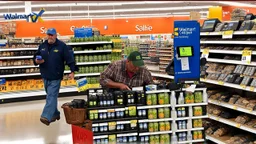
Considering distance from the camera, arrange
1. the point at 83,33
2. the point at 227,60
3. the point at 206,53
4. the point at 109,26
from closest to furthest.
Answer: the point at 227,60 < the point at 206,53 < the point at 83,33 < the point at 109,26

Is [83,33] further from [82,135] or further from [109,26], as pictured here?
[109,26]

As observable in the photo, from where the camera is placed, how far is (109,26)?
18.5 meters

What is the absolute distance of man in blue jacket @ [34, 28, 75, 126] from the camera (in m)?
6.23

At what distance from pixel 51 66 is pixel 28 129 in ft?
4.41

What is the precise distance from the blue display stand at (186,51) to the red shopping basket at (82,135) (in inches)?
55.2

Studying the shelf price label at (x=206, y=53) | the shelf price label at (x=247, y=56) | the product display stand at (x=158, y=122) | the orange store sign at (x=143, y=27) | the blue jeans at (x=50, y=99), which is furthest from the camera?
the orange store sign at (x=143, y=27)

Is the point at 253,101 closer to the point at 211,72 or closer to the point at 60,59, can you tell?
the point at 211,72

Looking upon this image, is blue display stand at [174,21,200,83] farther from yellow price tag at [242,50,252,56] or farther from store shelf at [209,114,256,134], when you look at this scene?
store shelf at [209,114,256,134]

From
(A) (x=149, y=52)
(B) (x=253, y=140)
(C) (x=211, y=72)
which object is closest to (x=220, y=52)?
(C) (x=211, y=72)

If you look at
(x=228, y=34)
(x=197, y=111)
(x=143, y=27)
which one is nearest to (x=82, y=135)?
(x=197, y=111)

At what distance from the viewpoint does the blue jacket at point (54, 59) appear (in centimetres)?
630

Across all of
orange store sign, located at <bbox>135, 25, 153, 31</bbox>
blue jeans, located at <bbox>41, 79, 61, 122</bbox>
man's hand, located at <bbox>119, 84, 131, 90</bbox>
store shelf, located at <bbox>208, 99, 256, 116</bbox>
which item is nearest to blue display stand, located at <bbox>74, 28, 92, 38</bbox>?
blue jeans, located at <bbox>41, 79, 61, 122</bbox>

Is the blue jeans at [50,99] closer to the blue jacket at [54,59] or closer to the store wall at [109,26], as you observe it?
the blue jacket at [54,59]

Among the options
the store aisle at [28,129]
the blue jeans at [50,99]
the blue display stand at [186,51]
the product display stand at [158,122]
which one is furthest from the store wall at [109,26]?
the product display stand at [158,122]
